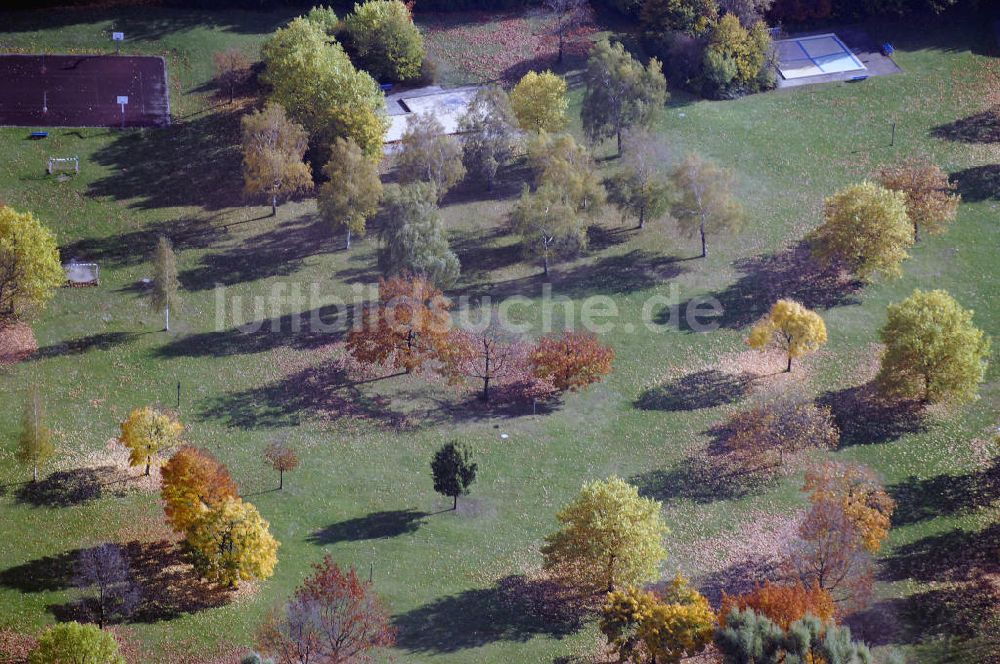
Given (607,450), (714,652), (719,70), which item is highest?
(719,70)

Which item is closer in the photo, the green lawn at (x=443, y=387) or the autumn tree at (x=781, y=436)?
the green lawn at (x=443, y=387)

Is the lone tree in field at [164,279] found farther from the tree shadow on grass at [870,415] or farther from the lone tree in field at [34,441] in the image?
the tree shadow on grass at [870,415]

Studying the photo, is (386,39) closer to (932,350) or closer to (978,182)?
(978,182)

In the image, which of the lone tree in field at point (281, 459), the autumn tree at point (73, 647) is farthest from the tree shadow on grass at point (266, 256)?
the autumn tree at point (73, 647)

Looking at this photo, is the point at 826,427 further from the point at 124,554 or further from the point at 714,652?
Answer: the point at 124,554

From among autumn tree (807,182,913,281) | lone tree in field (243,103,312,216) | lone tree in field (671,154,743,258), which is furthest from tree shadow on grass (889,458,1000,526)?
lone tree in field (243,103,312,216)

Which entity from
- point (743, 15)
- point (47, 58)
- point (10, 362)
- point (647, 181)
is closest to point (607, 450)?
point (647, 181)

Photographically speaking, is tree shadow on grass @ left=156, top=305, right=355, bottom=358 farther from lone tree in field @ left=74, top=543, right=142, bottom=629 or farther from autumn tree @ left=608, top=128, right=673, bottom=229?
autumn tree @ left=608, top=128, right=673, bottom=229
